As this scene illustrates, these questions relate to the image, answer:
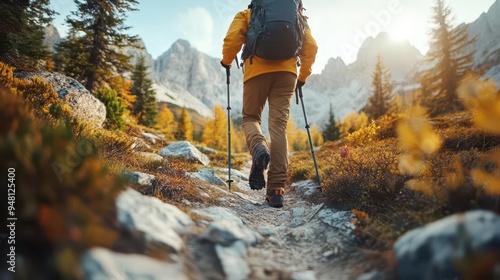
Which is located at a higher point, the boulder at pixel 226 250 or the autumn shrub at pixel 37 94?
the autumn shrub at pixel 37 94

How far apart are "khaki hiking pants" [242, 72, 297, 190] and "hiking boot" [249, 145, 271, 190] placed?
5.6 inches

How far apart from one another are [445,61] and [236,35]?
27665 mm

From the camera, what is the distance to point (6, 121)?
5.41 feet

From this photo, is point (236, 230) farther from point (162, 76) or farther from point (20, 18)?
point (162, 76)

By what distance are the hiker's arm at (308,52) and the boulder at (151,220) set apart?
380 centimetres

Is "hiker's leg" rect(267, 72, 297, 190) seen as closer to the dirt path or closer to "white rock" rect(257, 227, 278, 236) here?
the dirt path

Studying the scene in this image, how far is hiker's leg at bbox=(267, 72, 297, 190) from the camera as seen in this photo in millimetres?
4285

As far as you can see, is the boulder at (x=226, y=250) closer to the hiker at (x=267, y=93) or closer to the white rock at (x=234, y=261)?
the white rock at (x=234, y=261)

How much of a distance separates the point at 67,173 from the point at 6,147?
0.31 meters

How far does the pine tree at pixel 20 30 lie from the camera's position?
7055 millimetres

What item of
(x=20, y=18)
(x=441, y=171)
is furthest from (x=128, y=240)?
(x=20, y=18)

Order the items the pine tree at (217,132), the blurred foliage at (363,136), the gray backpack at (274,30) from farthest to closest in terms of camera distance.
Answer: the pine tree at (217,132)
the blurred foliage at (363,136)
the gray backpack at (274,30)

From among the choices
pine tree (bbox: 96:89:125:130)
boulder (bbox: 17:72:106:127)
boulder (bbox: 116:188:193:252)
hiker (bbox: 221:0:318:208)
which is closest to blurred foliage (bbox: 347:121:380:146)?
hiker (bbox: 221:0:318:208)

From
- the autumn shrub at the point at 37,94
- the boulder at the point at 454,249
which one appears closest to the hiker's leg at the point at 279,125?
the boulder at the point at 454,249
